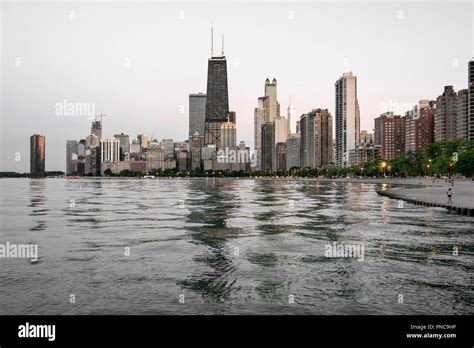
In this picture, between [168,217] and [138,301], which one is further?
[168,217]

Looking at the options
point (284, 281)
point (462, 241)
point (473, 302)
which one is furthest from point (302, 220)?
point (473, 302)

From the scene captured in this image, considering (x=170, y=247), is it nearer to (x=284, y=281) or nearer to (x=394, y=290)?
(x=284, y=281)

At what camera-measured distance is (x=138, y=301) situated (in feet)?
51.5

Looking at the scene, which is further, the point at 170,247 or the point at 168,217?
the point at 168,217

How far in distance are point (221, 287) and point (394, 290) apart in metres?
6.03

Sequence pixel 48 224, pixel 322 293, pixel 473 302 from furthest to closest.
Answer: pixel 48 224 → pixel 322 293 → pixel 473 302

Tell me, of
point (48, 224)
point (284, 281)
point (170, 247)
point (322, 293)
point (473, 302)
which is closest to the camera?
point (473, 302)

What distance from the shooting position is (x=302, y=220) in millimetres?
42406

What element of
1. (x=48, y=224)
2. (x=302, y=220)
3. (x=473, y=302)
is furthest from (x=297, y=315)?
(x=48, y=224)

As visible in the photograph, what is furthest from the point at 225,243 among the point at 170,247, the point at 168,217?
the point at 168,217

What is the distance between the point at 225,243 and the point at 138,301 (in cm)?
1319
